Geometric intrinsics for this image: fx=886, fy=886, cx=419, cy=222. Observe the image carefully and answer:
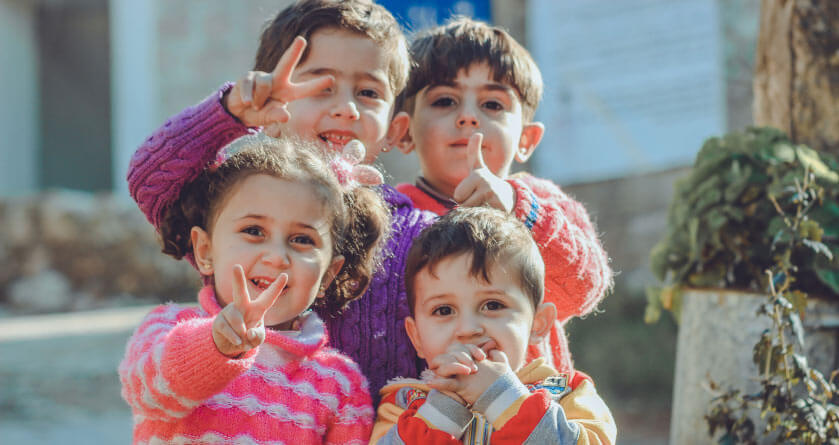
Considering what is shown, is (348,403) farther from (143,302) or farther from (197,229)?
(143,302)

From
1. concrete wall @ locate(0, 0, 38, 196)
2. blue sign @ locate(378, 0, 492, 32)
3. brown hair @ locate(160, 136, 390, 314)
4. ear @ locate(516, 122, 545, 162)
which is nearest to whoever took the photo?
brown hair @ locate(160, 136, 390, 314)

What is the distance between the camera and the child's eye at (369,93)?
209 cm

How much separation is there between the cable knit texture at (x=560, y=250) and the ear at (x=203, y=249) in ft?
2.01

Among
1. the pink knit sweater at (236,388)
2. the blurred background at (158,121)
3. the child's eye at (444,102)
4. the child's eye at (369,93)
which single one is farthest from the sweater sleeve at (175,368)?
the blurred background at (158,121)

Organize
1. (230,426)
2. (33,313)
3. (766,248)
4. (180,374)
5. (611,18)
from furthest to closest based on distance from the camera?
(33,313) → (611,18) → (766,248) → (230,426) → (180,374)

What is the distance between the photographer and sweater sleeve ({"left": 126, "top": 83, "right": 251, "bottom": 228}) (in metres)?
1.91

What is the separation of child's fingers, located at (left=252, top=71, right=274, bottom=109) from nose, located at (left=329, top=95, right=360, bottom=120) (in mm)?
231

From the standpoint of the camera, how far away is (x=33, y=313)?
9.71 meters

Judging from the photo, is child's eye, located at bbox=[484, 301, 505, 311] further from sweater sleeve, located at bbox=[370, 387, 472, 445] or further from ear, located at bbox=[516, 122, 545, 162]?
ear, located at bbox=[516, 122, 545, 162]

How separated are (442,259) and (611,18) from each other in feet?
20.0

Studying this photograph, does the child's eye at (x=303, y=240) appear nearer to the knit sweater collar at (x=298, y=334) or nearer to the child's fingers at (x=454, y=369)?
the knit sweater collar at (x=298, y=334)

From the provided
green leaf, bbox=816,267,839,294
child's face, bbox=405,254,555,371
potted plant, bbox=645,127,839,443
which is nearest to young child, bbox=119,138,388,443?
child's face, bbox=405,254,555,371

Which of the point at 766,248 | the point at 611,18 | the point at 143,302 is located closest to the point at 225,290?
the point at 766,248

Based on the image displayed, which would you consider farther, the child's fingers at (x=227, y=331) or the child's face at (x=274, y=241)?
the child's face at (x=274, y=241)
